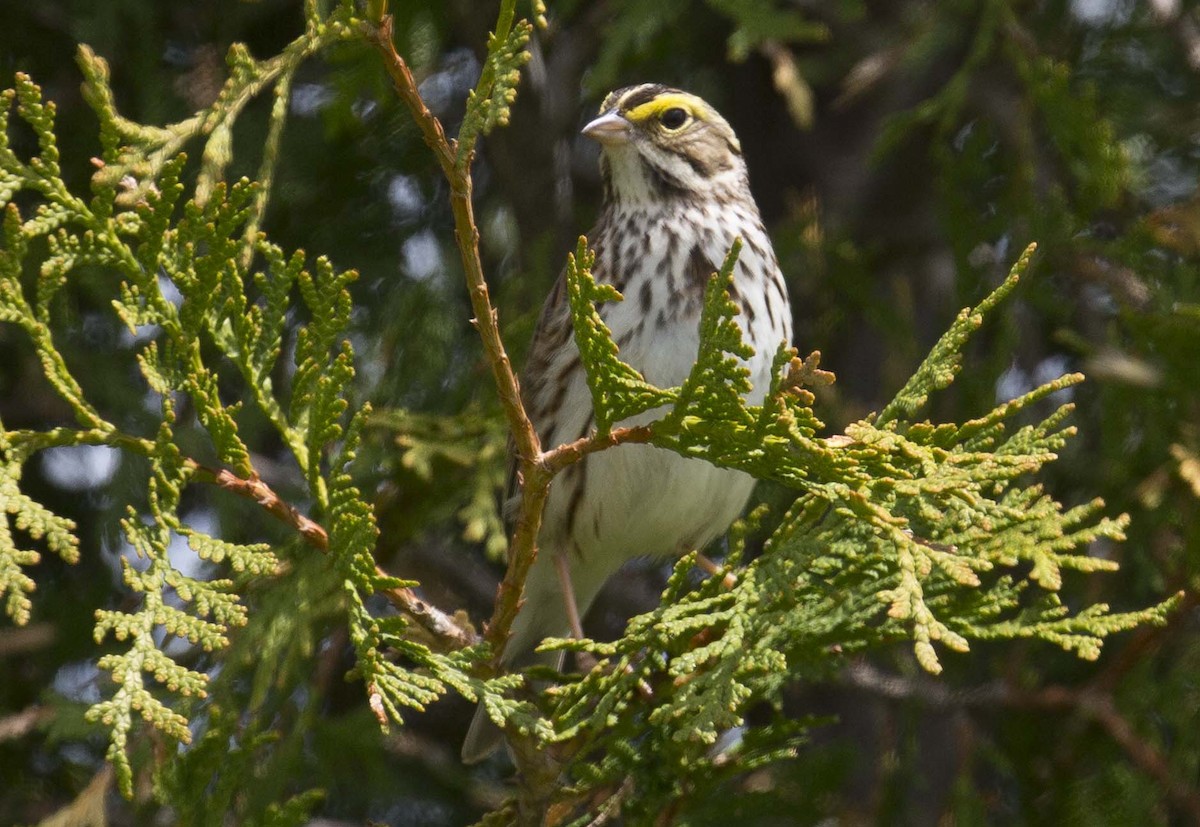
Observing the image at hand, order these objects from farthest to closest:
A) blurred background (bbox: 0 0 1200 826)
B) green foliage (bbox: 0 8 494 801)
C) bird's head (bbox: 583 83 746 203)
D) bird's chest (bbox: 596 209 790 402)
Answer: bird's head (bbox: 583 83 746 203)
blurred background (bbox: 0 0 1200 826)
bird's chest (bbox: 596 209 790 402)
green foliage (bbox: 0 8 494 801)

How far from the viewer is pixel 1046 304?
166 inches

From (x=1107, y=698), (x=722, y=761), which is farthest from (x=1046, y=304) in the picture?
(x=722, y=761)

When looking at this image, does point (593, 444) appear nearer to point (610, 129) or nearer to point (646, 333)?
point (646, 333)

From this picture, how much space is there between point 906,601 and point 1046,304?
2.38 meters

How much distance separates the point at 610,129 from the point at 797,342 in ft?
3.91

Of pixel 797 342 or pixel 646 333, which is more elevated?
pixel 797 342

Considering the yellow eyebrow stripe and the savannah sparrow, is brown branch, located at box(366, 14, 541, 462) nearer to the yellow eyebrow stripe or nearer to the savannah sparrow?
the savannah sparrow

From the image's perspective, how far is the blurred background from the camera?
371cm

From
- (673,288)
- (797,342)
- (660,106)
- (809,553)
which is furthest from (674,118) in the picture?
(809,553)

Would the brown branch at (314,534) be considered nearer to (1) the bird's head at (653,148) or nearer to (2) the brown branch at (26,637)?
(1) the bird's head at (653,148)

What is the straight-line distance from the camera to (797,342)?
473 cm

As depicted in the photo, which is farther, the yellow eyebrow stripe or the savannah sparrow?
the yellow eyebrow stripe

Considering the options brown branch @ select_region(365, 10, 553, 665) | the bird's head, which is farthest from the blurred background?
brown branch @ select_region(365, 10, 553, 665)

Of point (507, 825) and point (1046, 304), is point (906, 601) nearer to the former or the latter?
point (507, 825)
